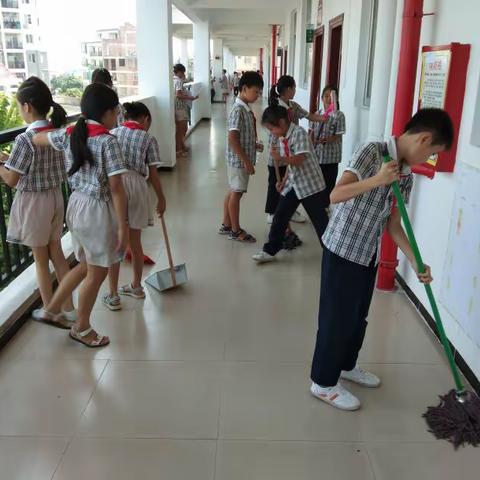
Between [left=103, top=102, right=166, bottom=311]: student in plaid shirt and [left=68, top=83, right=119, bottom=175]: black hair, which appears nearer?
[left=68, top=83, right=119, bottom=175]: black hair

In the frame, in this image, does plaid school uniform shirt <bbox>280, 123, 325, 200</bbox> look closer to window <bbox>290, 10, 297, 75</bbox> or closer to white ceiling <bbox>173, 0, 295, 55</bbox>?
white ceiling <bbox>173, 0, 295, 55</bbox>

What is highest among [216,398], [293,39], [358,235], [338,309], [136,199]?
[293,39]

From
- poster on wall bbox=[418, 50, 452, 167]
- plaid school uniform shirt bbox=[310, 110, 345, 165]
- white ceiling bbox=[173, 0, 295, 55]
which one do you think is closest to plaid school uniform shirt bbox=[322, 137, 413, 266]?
poster on wall bbox=[418, 50, 452, 167]

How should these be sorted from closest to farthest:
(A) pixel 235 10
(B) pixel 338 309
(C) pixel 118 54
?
(B) pixel 338 309
(C) pixel 118 54
(A) pixel 235 10

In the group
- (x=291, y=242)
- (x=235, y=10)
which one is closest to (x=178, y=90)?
(x=291, y=242)

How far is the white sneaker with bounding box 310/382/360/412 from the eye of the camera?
217 centimetres

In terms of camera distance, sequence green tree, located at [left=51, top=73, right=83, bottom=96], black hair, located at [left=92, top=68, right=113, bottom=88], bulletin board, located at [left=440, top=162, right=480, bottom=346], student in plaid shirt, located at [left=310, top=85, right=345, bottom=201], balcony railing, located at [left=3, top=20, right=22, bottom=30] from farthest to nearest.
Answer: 1. green tree, located at [left=51, top=73, right=83, bottom=96]
2. balcony railing, located at [left=3, top=20, right=22, bottom=30]
3. student in plaid shirt, located at [left=310, top=85, right=345, bottom=201]
4. black hair, located at [left=92, top=68, right=113, bottom=88]
5. bulletin board, located at [left=440, top=162, right=480, bottom=346]

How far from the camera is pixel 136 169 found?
303 centimetres

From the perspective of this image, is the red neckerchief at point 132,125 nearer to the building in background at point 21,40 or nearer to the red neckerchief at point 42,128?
the red neckerchief at point 42,128

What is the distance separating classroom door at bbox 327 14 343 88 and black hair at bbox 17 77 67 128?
14.4 ft

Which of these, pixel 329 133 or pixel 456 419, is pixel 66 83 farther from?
pixel 456 419

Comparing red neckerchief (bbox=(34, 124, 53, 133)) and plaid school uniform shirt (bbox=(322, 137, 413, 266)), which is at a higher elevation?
red neckerchief (bbox=(34, 124, 53, 133))

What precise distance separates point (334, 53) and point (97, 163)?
490cm

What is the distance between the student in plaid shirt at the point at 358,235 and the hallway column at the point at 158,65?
17.0ft
